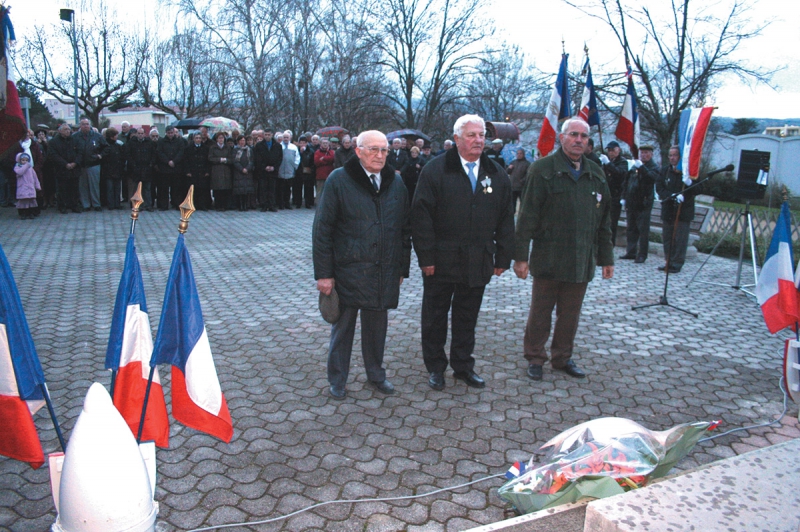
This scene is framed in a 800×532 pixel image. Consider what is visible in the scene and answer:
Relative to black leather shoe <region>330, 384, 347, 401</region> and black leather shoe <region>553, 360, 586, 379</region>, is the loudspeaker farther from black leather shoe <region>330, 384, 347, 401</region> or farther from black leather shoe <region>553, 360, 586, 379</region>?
black leather shoe <region>330, 384, 347, 401</region>

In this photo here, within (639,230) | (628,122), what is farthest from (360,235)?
(639,230)

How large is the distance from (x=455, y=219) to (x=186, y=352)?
7.57 feet

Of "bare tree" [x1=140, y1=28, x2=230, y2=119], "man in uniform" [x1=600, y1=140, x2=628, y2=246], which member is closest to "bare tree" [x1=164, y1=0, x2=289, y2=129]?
"bare tree" [x1=140, y1=28, x2=230, y2=119]

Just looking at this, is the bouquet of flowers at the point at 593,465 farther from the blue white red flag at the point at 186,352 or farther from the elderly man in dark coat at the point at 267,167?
the elderly man in dark coat at the point at 267,167

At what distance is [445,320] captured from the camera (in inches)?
195

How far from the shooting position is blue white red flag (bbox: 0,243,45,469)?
293cm

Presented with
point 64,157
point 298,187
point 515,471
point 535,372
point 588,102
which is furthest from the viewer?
point 298,187

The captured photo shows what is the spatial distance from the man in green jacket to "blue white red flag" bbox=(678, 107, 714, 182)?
122 inches

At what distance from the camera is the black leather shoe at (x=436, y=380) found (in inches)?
194

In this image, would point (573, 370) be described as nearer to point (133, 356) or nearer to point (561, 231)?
point (561, 231)

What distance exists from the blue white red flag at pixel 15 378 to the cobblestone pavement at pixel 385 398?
0.44m

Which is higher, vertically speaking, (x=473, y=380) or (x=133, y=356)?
(x=133, y=356)

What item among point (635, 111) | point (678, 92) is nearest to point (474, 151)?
point (635, 111)

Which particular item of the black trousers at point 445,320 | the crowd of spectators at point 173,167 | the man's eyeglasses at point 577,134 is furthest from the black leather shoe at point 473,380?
the crowd of spectators at point 173,167
